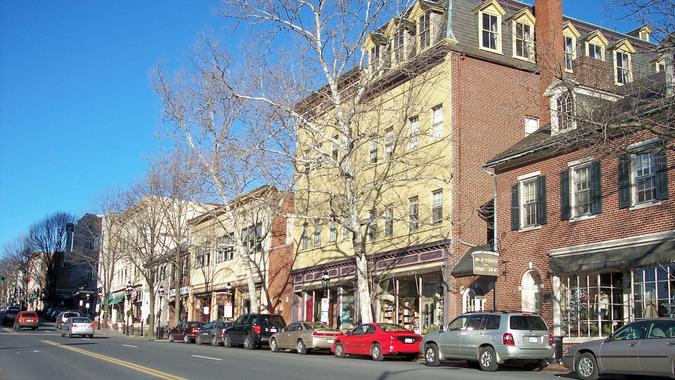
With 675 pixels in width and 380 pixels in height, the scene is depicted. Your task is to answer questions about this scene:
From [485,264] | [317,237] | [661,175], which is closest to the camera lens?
[661,175]

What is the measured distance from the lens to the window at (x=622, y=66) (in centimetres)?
3337

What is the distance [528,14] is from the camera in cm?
3275

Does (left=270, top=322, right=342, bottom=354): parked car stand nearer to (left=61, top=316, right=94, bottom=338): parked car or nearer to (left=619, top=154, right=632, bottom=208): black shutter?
(left=619, top=154, right=632, bottom=208): black shutter

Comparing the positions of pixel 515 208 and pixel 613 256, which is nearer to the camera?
pixel 613 256

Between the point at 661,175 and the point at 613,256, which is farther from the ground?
the point at 661,175

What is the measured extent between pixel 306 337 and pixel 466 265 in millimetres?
6873

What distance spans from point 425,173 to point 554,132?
6.90 m

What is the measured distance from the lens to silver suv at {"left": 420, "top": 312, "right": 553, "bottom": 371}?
19375mm

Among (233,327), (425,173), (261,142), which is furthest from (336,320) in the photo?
(261,142)

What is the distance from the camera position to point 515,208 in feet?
86.8

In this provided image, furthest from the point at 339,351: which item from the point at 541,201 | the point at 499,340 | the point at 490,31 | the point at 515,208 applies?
the point at 490,31

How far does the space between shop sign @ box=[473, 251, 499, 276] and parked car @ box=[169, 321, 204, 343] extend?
2156 cm

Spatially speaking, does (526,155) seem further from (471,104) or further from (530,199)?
(471,104)

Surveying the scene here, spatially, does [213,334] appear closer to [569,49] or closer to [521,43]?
[521,43]
